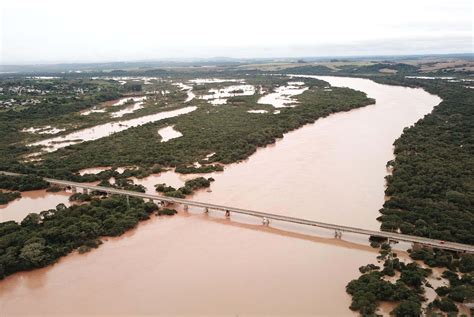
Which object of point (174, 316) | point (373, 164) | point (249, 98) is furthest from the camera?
point (249, 98)

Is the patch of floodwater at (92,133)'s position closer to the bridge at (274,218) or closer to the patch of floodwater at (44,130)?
the patch of floodwater at (44,130)

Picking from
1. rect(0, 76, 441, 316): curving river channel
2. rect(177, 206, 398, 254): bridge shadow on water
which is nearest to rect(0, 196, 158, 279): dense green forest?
rect(0, 76, 441, 316): curving river channel

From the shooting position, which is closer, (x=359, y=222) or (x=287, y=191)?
(x=359, y=222)

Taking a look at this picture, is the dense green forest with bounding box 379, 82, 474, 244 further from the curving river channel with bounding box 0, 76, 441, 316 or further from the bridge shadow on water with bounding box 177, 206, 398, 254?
the bridge shadow on water with bounding box 177, 206, 398, 254

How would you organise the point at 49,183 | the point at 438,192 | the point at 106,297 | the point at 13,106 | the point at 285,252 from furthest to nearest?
1. the point at 13,106
2. the point at 49,183
3. the point at 438,192
4. the point at 285,252
5. the point at 106,297

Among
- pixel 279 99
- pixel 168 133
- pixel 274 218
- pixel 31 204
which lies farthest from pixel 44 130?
pixel 279 99

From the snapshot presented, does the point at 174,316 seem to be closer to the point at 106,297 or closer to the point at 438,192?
the point at 106,297

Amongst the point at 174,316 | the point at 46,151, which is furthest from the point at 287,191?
the point at 46,151
